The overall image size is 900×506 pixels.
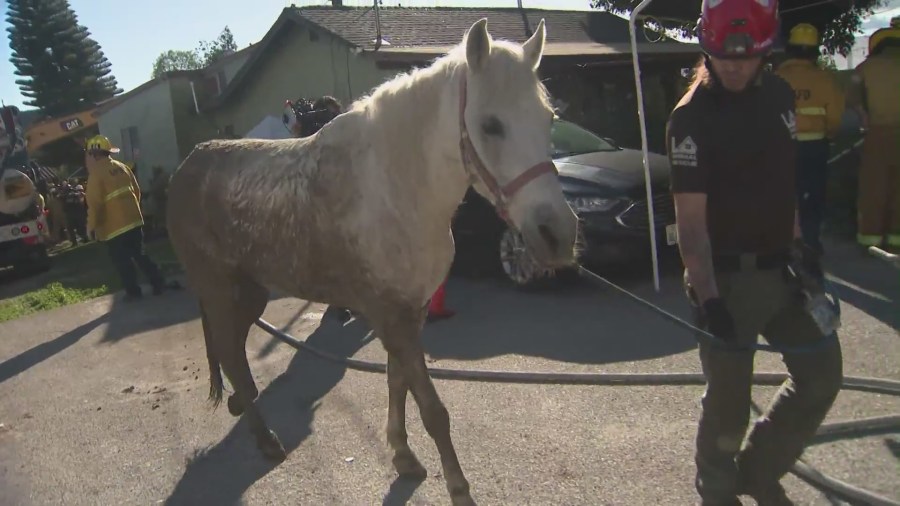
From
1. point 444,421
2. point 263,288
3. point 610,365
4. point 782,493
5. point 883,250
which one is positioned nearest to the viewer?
point 782,493

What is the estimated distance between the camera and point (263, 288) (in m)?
4.61

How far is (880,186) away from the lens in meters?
7.55

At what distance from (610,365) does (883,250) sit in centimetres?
433

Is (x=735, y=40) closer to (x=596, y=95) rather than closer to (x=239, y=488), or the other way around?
(x=239, y=488)

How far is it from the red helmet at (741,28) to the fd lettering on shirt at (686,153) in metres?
0.32

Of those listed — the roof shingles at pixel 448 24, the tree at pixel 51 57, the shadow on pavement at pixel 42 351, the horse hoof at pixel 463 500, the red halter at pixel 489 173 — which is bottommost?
the shadow on pavement at pixel 42 351

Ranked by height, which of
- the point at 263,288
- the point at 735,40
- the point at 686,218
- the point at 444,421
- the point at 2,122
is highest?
the point at 2,122

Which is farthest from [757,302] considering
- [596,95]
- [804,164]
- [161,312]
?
[596,95]

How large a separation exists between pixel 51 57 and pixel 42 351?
4549cm

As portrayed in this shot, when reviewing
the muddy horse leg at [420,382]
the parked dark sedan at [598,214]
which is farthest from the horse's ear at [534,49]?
the parked dark sedan at [598,214]

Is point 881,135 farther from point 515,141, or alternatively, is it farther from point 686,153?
point 515,141

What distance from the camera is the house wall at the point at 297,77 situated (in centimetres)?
1639

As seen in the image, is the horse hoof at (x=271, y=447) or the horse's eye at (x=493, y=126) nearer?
the horse's eye at (x=493, y=126)

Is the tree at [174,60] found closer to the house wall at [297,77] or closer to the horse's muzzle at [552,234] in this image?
the house wall at [297,77]
